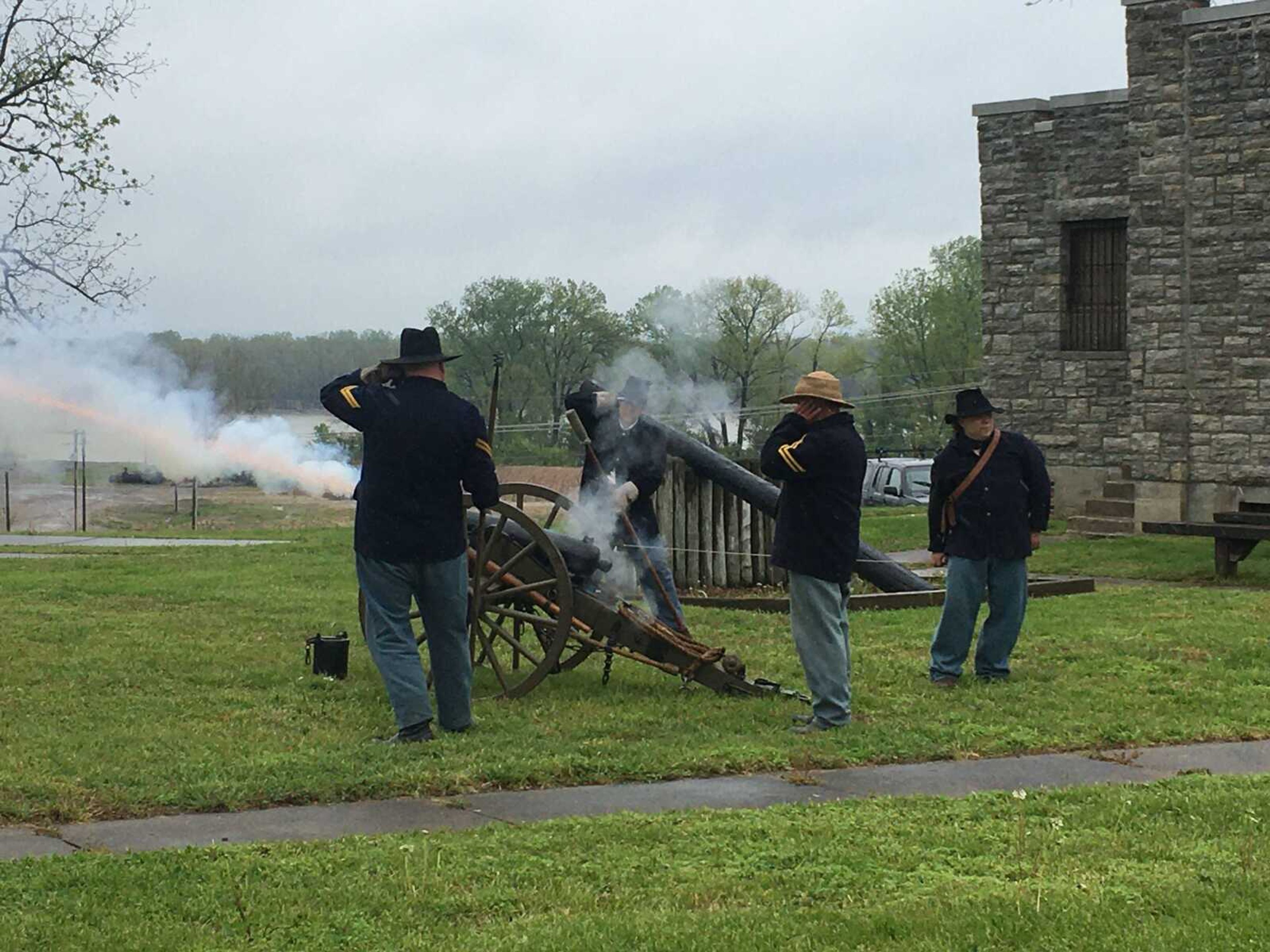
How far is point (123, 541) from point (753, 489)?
43.0 ft

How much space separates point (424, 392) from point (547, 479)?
515 inches

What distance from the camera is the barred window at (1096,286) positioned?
973 inches

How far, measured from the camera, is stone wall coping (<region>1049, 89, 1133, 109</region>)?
2448cm

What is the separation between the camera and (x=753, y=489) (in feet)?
50.7

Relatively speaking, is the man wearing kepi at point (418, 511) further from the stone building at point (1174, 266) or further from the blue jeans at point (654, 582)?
the stone building at point (1174, 266)

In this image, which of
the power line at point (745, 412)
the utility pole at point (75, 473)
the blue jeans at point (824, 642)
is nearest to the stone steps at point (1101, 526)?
the power line at point (745, 412)

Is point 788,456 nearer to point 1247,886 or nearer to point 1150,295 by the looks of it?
point 1247,886

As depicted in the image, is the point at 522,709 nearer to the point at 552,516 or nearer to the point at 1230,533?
the point at 552,516

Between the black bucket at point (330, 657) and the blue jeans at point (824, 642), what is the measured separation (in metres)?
2.87

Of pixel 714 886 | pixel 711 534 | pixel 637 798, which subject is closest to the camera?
pixel 714 886

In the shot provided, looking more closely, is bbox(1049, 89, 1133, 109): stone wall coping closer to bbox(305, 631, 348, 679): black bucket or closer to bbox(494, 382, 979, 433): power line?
bbox(494, 382, 979, 433): power line

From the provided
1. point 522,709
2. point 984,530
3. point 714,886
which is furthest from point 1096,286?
point 714,886

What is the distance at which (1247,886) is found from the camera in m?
5.34

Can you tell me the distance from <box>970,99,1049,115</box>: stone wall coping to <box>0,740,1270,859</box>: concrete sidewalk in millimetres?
18342
